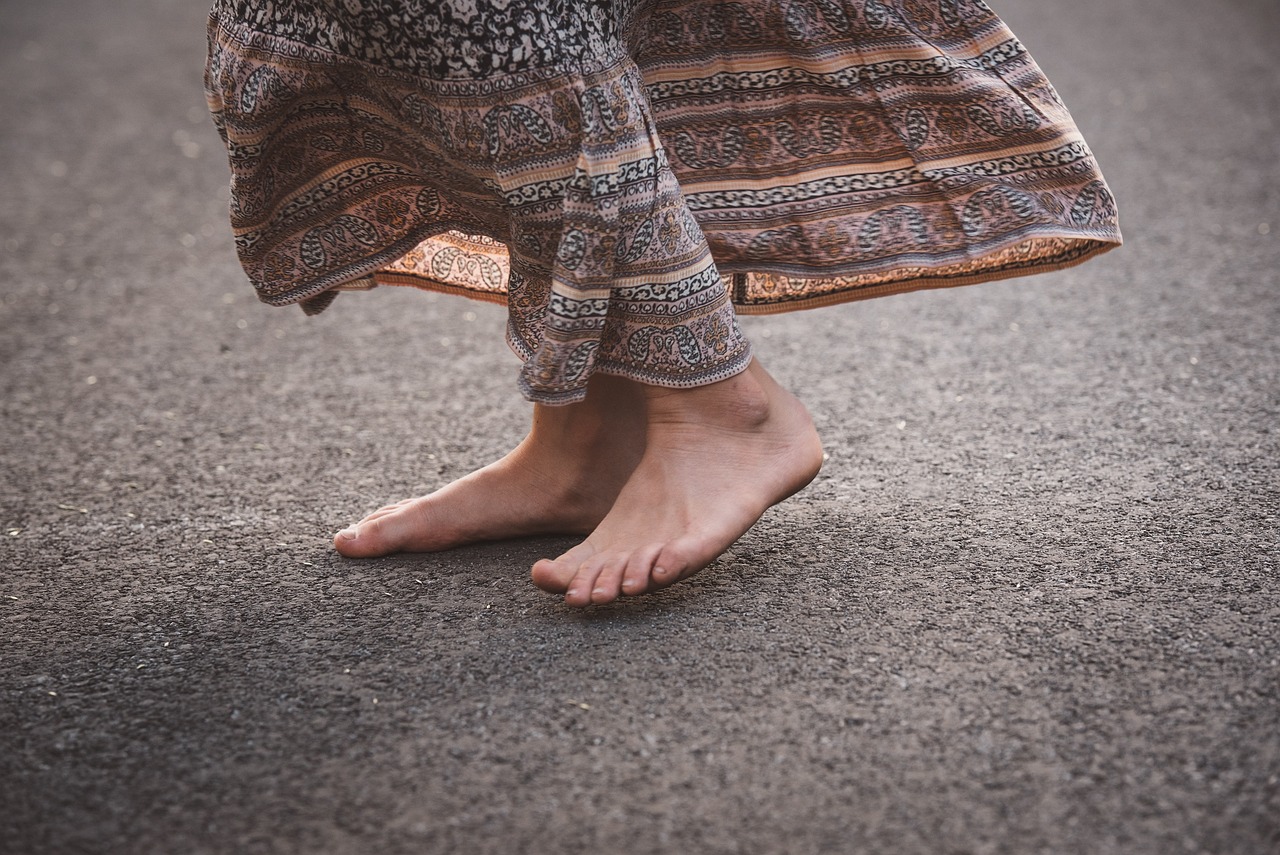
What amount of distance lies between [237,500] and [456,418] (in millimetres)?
292

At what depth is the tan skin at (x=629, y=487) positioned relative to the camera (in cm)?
97

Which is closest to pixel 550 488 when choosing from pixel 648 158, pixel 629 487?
pixel 629 487

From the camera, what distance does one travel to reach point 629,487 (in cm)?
104

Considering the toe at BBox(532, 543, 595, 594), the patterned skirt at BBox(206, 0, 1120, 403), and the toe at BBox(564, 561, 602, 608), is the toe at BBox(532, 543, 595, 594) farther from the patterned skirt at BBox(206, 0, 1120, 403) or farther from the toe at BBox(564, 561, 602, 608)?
the patterned skirt at BBox(206, 0, 1120, 403)

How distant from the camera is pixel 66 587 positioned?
1.08 m

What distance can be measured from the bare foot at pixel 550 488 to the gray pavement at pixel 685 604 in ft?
0.08

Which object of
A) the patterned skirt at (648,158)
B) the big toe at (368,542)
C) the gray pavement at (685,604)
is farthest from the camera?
the big toe at (368,542)

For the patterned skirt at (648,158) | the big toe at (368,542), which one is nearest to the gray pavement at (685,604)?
the big toe at (368,542)

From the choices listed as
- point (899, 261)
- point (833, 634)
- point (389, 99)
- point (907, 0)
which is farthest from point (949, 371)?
point (389, 99)

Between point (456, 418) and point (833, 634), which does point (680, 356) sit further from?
point (456, 418)

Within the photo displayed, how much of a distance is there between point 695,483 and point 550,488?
0.53 ft

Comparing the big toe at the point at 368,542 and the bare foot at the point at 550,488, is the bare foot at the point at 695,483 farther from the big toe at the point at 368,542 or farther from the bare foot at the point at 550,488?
the big toe at the point at 368,542

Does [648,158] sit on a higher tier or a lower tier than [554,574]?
higher

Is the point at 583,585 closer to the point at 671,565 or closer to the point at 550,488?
the point at 671,565
